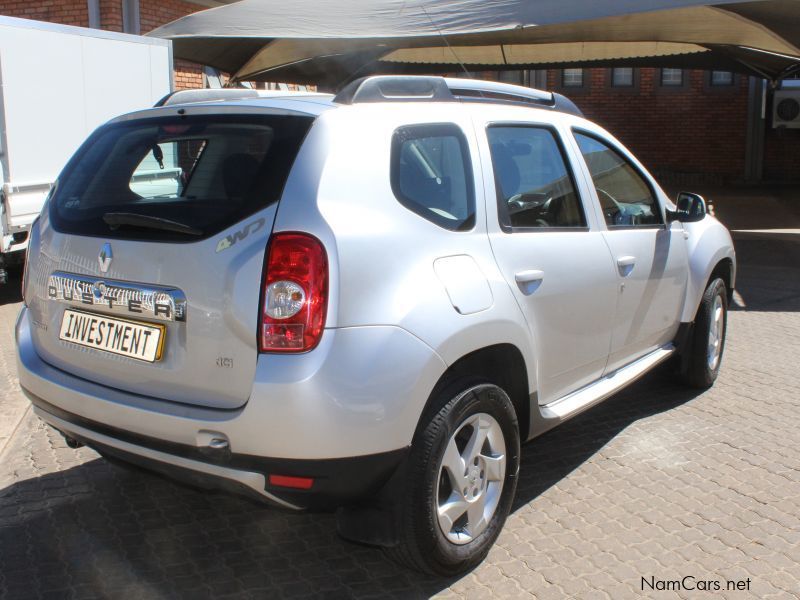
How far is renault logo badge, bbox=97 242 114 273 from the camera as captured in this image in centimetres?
308

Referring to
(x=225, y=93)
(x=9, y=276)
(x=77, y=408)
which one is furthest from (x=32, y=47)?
(x=77, y=408)

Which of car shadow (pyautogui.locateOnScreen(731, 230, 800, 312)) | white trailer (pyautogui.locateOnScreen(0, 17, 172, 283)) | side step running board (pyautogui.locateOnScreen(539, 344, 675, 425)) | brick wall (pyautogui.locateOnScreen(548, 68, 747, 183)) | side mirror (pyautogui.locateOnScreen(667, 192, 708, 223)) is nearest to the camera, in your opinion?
side step running board (pyautogui.locateOnScreen(539, 344, 675, 425))

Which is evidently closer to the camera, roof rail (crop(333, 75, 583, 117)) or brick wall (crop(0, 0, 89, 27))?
roof rail (crop(333, 75, 583, 117))

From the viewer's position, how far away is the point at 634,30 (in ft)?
37.3

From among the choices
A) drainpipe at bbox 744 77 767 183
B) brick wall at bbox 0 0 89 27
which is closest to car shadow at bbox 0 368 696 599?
brick wall at bbox 0 0 89 27

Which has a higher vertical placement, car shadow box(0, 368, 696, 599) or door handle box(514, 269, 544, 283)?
door handle box(514, 269, 544, 283)

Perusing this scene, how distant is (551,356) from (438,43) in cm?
894

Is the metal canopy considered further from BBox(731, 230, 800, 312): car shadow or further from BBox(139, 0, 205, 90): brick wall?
BBox(731, 230, 800, 312): car shadow

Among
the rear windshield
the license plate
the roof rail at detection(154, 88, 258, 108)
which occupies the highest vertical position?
the roof rail at detection(154, 88, 258, 108)

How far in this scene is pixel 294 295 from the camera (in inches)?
108

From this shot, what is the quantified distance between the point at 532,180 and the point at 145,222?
5.54ft

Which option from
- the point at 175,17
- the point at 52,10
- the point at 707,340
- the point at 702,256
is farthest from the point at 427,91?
the point at 175,17

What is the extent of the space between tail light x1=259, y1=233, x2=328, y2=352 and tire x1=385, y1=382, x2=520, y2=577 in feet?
1.88

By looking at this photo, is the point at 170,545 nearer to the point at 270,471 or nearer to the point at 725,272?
the point at 270,471
